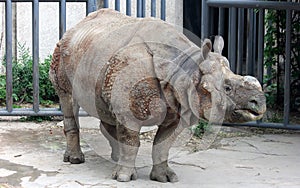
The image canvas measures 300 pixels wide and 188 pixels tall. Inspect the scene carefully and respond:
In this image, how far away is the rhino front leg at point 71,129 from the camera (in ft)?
17.9

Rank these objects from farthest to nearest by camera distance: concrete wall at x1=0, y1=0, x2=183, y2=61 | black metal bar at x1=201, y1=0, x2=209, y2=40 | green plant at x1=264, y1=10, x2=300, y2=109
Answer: concrete wall at x1=0, y1=0, x2=183, y2=61, green plant at x1=264, y1=10, x2=300, y2=109, black metal bar at x1=201, y1=0, x2=209, y2=40

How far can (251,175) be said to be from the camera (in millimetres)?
5176

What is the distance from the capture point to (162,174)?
4875 millimetres

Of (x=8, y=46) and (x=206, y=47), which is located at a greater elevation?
(x=8, y=46)

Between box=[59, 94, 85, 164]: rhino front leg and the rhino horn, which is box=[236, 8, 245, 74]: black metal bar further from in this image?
the rhino horn

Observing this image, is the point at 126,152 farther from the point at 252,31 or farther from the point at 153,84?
the point at 252,31

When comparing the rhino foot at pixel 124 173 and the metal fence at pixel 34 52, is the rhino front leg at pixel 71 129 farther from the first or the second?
the metal fence at pixel 34 52

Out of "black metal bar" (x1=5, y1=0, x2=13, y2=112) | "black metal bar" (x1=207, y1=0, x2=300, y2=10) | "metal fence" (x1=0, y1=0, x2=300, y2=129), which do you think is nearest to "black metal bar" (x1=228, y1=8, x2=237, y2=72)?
"metal fence" (x1=0, y1=0, x2=300, y2=129)

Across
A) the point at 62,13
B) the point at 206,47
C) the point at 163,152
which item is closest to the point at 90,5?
the point at 62,13

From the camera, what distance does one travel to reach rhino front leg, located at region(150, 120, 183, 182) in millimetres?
4828

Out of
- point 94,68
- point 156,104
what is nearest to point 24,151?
point 94,68

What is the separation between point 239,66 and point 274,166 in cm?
185

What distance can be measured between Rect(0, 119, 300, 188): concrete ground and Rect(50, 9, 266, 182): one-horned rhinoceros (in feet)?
0.96

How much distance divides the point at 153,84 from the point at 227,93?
551mm
